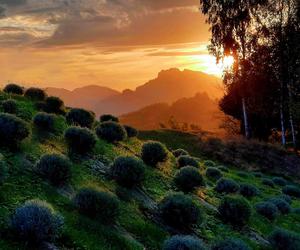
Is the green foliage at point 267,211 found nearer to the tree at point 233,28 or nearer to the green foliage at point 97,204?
the green foliage at point 97,204

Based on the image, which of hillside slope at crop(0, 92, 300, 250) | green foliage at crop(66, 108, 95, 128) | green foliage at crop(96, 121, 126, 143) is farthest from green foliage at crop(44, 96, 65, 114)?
green foliage at crop(96, 121, 126, 143)

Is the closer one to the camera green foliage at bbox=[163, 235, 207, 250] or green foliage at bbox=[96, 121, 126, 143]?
green foliage at bbox=[163, 235, 207, 250]

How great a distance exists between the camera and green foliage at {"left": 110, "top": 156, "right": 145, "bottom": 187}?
1641 cm

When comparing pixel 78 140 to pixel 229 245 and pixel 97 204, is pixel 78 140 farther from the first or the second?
pixel 229 245

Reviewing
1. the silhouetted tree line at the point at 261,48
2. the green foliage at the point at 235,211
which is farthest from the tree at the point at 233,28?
the green foliage at the point at 235,211

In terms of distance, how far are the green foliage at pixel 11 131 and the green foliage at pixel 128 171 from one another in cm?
347

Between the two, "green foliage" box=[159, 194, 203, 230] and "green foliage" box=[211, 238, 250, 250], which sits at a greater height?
"green foliage" box=[159, 194, 203, 230]

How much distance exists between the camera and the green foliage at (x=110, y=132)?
23094 millimetres

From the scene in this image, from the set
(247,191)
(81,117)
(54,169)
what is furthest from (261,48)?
(54,169)

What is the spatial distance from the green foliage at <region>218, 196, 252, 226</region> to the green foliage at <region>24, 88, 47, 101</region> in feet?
45.1

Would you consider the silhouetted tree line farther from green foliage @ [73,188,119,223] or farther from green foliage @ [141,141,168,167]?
green foliage @ [73,188,119,223]

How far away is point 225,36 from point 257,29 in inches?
177

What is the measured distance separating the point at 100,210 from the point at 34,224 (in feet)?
10.1

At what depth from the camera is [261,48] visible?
198 ft
